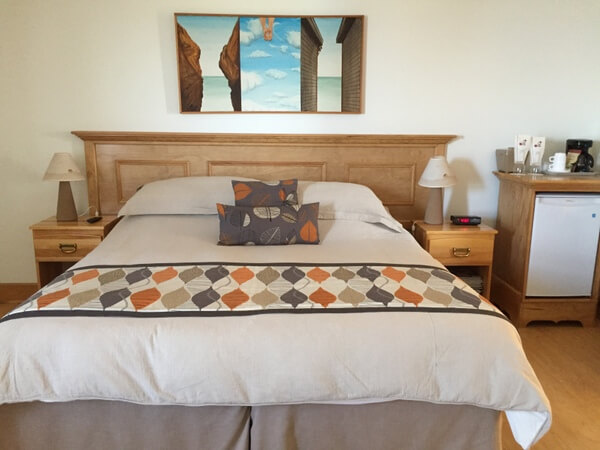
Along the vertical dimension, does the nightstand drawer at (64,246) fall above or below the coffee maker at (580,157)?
below

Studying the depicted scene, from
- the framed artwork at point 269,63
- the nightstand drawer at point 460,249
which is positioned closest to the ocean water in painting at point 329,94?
the framed artwork at point 269,63

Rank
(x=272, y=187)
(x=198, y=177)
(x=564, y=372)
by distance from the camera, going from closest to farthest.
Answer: (x=564, y=372), (x=272, y=187), (x=198, y=177)

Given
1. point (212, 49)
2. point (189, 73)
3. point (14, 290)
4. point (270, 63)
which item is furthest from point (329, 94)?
point (14, 290)

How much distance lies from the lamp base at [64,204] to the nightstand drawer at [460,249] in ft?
7.24

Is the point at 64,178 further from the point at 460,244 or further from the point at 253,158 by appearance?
the point at 460,244

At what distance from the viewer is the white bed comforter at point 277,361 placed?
1.44 metres

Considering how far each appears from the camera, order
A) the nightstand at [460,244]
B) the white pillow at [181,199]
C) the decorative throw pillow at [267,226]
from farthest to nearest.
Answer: the nightstand at [460,244] < the white pillow at [181,199] < the decorative throw pillow at [267,226]

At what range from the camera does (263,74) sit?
297 cm

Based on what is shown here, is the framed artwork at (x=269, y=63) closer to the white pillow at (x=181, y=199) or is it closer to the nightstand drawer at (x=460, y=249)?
the white pillow at (x=181, y=199)

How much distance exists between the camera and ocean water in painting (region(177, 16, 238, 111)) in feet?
9.50

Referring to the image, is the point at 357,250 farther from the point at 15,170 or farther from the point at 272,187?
the point at 15,170

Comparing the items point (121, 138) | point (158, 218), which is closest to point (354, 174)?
point (158, 218)

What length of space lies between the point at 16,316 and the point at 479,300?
1.58 meters

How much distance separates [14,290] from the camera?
319 centimetres
